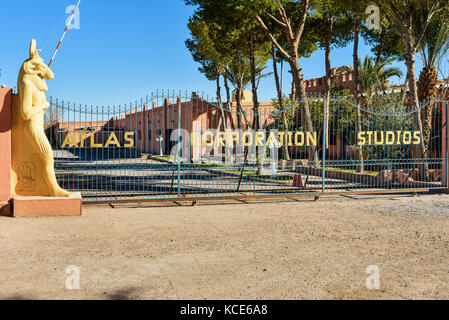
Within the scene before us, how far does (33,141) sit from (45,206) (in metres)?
1.42

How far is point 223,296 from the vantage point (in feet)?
14.2

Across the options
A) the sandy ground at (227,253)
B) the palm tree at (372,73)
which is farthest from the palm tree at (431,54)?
the sandy ground at (227,253)

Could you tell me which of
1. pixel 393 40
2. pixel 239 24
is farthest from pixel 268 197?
pixel 393 40

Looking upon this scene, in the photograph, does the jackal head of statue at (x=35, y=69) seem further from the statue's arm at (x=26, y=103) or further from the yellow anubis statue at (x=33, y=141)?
the statue's arm at (x=26, y=103)

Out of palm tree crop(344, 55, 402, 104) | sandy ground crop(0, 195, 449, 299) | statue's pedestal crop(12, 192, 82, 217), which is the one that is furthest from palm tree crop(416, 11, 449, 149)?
statue's pedestal crop(12, 192, 82, 217)

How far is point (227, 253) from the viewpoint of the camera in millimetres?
6047

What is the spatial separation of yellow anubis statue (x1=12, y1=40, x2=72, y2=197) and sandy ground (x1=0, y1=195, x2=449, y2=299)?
892mm

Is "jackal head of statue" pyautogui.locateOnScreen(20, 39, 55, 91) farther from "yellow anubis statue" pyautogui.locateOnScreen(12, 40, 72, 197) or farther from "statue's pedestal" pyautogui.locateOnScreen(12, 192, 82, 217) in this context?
"statue's pedestal" pyautogui.locateOnScreen(12, 192, 82, 217)

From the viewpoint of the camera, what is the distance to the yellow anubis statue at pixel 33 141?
855 centimetres

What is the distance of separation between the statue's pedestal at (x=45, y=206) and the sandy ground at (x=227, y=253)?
1.05 feet

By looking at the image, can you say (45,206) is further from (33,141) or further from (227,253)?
(227,253)

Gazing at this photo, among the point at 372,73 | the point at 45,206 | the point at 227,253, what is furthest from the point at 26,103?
the point at 372,73

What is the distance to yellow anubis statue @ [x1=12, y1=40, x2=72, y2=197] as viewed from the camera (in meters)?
8.55

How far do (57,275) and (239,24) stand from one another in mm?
15591
